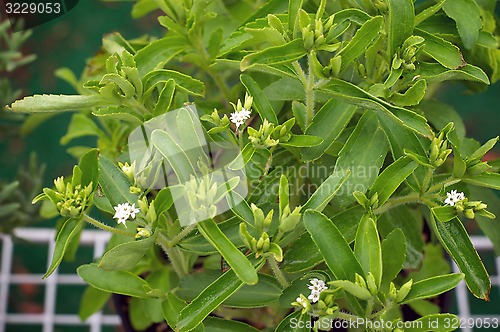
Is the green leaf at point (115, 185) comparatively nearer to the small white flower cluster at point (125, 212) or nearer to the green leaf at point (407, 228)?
the small white flower cluster at point (125, 212)

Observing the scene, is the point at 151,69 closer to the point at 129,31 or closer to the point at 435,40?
the point at 435,40

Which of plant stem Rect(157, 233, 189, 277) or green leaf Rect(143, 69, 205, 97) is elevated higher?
green leaf Rect(143, 69, 205, 97)

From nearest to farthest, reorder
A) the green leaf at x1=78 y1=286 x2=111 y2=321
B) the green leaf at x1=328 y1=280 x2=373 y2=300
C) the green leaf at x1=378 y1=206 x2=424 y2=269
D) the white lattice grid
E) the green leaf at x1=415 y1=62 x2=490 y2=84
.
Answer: the green leaf at x1=328 y1=280 x2=373 y2=300
the green leaf at x1=415 y1=62 x2=490 y2=84
the green leaf at x1=378 y1=206 x2=424 y2=269
the green leaf at x1=78 y1=286 x2=111 y2=321
the white lattice grid

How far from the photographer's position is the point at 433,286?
1.94 ft

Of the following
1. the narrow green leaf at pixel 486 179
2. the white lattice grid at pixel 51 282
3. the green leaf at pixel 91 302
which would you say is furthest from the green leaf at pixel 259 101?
the white lattice grid at pixel 51 282

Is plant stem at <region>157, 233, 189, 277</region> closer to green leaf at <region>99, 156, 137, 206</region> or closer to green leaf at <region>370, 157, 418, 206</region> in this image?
green leaf at <region>99, 156, 137, 206</region>

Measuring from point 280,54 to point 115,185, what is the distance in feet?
0.70

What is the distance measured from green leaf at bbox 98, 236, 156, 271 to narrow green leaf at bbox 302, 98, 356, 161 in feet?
0.64

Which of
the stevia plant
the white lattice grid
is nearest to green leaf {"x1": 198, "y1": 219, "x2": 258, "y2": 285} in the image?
the stevia plant

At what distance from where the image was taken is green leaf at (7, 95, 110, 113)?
643mm

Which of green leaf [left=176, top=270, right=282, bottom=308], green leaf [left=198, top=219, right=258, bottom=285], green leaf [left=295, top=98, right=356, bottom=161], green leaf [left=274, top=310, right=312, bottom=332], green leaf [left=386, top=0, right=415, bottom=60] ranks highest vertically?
green leaf [left=386, top=0, right=415, bottom=60]

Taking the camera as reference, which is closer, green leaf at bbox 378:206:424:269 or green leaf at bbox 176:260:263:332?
green leaf at bbox 176:260:263:332

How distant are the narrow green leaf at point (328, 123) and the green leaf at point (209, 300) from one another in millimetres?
148

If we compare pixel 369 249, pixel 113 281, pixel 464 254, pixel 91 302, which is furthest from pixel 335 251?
pixel 91 302
